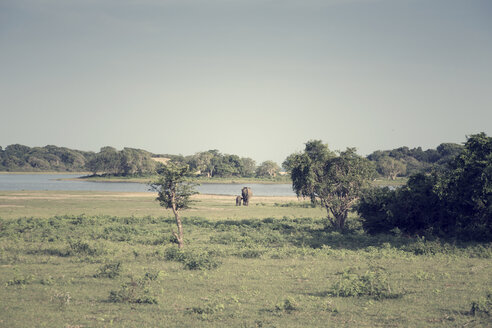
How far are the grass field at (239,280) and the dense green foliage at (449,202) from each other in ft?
8.37

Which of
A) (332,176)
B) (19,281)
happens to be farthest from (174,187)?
(332,176)

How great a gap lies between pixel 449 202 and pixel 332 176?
9685mm

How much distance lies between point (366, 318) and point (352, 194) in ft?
76.1

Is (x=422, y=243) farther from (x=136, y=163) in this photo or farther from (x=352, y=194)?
(x=136, y=163)

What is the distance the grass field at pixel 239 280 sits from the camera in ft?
43.6

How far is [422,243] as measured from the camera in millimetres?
25438

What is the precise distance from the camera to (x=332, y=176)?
118 feet

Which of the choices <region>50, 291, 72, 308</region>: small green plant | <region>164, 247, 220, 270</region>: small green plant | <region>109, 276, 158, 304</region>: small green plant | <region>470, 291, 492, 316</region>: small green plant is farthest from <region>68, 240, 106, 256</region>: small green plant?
<region>470, 291, 492, 316</region>: small green plant

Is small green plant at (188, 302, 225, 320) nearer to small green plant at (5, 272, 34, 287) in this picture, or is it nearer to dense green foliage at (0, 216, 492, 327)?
dense green foliage at (0, 216, 492, 327)

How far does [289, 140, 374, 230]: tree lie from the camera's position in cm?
3525

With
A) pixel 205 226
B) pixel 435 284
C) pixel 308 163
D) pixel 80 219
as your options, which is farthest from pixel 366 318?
pixel 80 219

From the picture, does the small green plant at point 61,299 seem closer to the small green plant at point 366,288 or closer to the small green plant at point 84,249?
the small green plant at point 84,249

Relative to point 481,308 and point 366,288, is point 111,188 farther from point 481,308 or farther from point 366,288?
point 481,308

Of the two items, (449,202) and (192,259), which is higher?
(449,202)
